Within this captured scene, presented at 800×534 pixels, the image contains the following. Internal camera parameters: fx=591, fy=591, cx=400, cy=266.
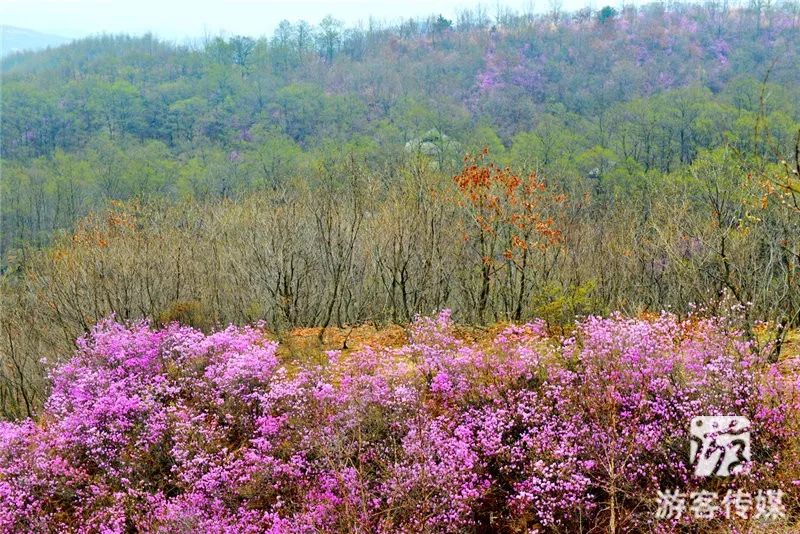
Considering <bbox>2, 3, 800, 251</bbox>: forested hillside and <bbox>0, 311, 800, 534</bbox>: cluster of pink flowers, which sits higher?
<bbox>2, 3, 800, 251</bbox>: forested hillside

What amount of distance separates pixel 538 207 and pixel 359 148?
3131 cm

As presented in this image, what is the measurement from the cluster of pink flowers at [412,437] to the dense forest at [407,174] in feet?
4.54

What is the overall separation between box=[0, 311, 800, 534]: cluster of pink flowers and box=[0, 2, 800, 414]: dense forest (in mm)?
1383

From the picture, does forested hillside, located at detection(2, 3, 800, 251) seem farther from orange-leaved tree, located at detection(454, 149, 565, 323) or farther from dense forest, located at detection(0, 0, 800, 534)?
orange-leaved tree, located at detection(454, 149, 565, 323)

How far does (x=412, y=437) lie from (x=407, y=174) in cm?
1164

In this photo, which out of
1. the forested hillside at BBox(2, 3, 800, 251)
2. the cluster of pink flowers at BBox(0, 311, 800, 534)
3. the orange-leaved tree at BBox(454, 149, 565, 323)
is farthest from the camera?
the forested hillside at BBox(2, 3, 800, 251)

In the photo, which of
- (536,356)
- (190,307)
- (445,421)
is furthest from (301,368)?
(190,307)

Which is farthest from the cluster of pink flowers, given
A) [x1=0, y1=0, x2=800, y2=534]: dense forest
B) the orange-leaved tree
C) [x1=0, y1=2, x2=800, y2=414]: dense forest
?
the orange-leaved tree

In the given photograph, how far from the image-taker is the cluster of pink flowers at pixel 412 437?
20.9ft

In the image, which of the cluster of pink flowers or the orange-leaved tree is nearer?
the cluster of pink flowers

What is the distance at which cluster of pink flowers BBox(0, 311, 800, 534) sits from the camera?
6.37m

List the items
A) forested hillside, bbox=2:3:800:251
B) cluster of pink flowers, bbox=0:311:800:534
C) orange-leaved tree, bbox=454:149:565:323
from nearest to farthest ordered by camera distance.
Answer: cluster of pink flowers, bbox=0:311:800:534 < orange-leaved tree, bbox=454:149:565:323 < forested hillside, bbox=2:3:800:251

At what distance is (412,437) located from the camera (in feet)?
23.6

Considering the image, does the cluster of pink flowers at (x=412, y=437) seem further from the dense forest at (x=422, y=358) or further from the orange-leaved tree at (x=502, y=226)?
the orange-leaved tree at (x=502, y=226)
